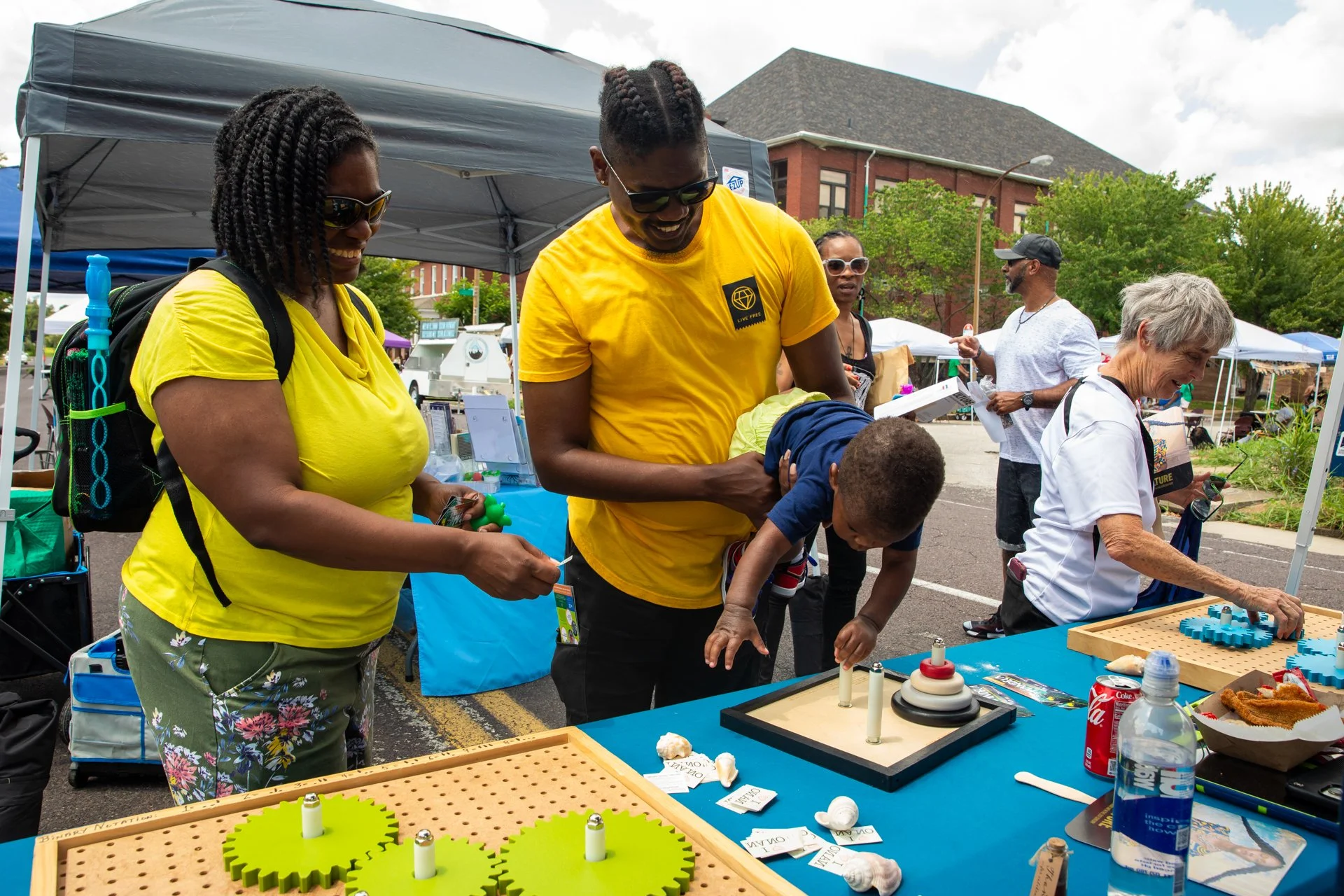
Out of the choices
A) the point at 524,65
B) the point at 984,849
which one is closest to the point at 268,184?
the point at 984,849

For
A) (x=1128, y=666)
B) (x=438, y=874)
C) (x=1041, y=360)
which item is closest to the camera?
(x=438, y=874)

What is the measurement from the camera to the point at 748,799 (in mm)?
1358

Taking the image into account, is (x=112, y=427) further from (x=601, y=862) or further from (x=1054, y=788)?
(x=1054, y=788)

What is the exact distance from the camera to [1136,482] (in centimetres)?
244

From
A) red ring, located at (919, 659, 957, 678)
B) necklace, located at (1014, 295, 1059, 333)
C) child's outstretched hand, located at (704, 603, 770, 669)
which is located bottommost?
red ring, located at (919, 659, 957, 678)

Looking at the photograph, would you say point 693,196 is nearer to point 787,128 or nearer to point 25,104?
point 25,104

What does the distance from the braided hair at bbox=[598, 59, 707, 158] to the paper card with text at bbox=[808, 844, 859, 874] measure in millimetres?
1288

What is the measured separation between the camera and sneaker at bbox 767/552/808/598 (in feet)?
6.97

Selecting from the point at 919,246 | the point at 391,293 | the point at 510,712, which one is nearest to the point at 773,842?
the point at 510,712

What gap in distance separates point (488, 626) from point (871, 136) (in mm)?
37956

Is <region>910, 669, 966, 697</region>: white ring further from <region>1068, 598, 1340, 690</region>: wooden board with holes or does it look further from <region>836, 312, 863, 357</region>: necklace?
<region>836, 312, 863, 357</region>: necklace

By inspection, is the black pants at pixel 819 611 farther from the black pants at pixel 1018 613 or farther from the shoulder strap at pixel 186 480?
the shoulder strap at pixel 186 480

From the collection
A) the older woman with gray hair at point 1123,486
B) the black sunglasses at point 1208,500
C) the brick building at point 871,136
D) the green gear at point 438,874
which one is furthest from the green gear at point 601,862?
the brick building at point 871,136

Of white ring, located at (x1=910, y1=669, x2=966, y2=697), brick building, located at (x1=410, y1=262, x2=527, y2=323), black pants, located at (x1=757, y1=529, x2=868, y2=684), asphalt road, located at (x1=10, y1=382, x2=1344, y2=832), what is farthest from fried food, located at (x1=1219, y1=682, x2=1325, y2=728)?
brick building, located at (x1=410, y1=262, x2=527, y2=323)
